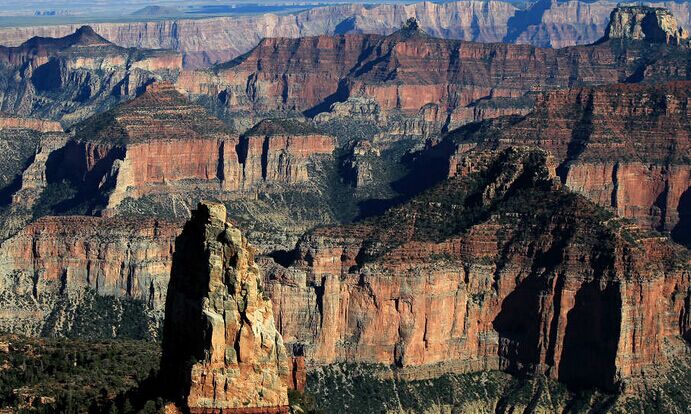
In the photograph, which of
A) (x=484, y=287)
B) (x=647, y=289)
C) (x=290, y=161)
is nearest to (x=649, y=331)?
(x=647, y=289)

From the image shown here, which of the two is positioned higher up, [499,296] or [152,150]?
[152,150]

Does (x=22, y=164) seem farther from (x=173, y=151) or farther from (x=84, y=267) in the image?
(x=84, y=267)

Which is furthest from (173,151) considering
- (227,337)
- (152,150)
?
(227,337)

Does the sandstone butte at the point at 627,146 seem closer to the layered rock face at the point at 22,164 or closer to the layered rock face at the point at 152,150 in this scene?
the layered rock face at the point at 152,150

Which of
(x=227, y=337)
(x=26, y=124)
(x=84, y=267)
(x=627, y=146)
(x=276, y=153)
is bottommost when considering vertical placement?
(x=84, y=267)

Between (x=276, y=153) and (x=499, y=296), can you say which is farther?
(x=276, y=153)

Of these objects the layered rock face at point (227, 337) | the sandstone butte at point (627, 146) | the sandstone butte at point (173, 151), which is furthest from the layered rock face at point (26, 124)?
the layered rock face at point (227, 337)
